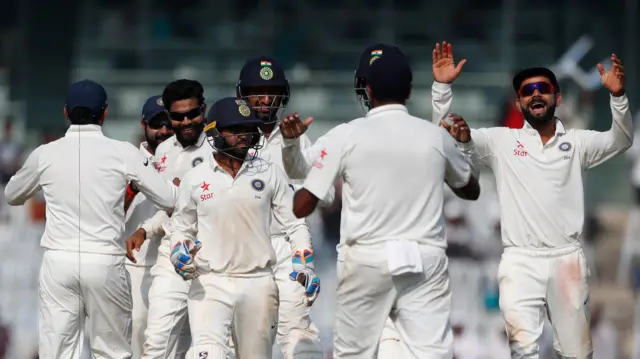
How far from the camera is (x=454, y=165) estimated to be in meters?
8.12

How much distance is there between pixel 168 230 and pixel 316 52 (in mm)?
11774

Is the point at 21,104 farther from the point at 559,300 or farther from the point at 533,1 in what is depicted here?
the point at 559,300

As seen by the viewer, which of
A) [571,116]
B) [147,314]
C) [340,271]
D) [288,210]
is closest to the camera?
[340,271]

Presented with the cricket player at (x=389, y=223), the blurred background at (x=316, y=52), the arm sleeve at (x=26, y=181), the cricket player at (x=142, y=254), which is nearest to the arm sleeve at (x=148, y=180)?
the arm sleeve at (x=26, y=181)

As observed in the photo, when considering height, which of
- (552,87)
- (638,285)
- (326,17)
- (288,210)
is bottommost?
(638,285)

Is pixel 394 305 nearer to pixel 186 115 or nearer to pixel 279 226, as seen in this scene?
pixel 279 226

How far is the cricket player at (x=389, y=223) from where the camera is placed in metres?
7.93

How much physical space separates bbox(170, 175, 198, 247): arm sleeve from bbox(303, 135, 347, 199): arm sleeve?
1347 mm

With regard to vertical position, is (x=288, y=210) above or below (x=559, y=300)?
above

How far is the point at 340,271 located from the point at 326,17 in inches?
557

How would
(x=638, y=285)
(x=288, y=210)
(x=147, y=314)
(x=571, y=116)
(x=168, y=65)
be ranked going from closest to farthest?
(x=288, y=210), (x=147, y=314), (x=638, y=285), (x=571, y=116), (x=168, y=65)

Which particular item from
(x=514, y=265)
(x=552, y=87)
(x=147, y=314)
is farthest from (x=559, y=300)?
(x=147, y=314)

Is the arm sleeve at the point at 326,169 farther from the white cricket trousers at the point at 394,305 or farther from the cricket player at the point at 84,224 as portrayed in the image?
the cricket player at the point at 84,224

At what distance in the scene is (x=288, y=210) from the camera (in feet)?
30.1
